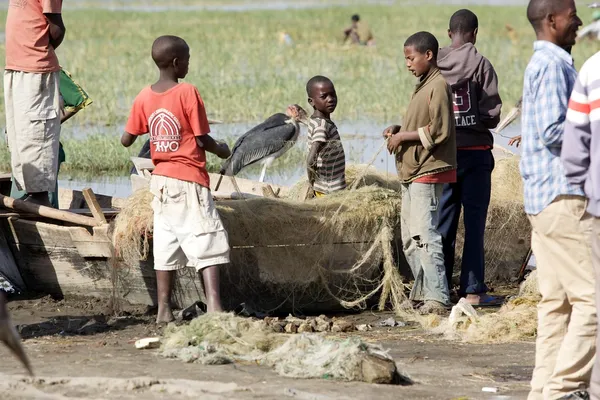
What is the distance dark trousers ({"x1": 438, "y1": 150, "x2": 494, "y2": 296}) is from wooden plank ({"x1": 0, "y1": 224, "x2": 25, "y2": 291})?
272 cm

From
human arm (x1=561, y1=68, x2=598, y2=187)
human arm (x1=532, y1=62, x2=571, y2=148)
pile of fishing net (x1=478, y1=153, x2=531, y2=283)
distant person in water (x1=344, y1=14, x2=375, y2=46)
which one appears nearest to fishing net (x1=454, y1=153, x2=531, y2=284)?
pile of fishing net (x1=478, y1=153, x2=531, y2=283)


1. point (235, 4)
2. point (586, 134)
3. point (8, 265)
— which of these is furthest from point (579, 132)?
point (235, 4)

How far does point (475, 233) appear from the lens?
22.5 feet

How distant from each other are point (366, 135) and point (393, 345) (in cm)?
776

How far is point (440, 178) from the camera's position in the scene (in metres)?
6.44

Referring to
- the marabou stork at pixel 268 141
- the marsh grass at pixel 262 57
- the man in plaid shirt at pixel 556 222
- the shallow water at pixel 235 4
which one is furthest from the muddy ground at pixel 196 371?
the shallow water at pixel 235 4

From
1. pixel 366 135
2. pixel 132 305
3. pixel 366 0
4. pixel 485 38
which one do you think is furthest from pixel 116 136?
pixel 366 0

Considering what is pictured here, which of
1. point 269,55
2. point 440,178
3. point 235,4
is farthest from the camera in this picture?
point 235,4

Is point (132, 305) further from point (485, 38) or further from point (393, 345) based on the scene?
point (485, 38)

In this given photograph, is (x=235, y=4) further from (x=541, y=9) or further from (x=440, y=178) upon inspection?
(x=541, y=9)

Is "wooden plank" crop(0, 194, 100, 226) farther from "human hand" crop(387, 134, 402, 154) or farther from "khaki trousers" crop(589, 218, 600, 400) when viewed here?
"khaki trousers" crop(589, 218, 600, 400)

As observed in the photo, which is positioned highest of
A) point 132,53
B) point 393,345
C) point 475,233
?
point 132,53

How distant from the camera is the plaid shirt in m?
4.27

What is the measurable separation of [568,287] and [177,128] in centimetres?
249
